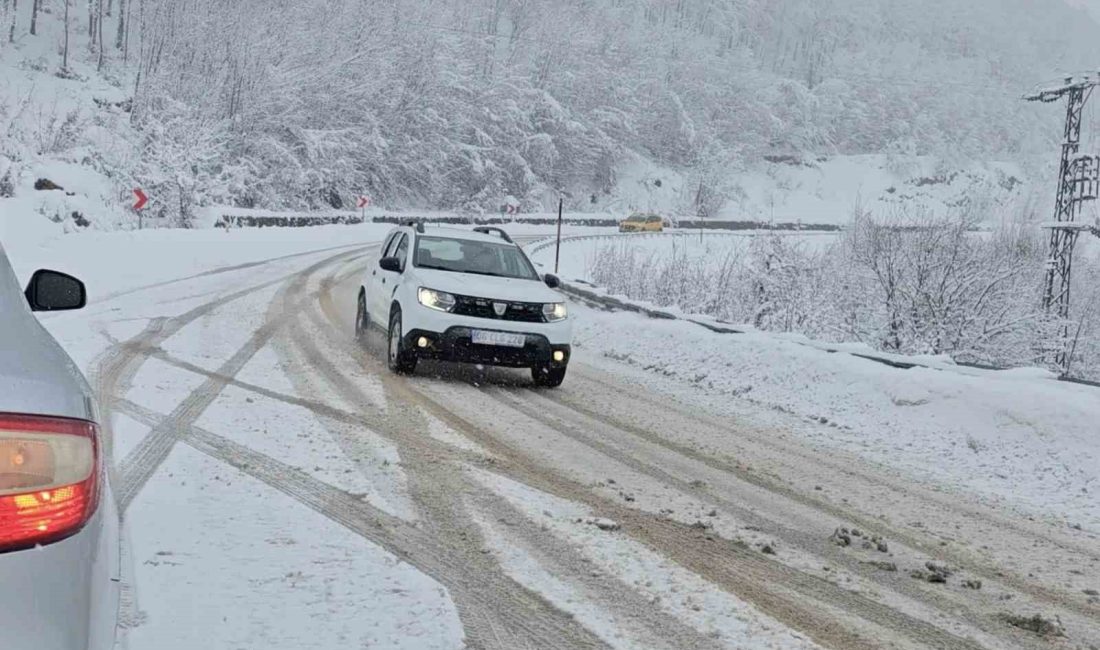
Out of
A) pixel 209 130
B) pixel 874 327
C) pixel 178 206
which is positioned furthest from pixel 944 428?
pixel 209 130

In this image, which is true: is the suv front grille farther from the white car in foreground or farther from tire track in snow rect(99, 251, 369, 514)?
the white car in foreground

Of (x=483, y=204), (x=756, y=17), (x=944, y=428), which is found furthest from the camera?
(x=756, y=17)

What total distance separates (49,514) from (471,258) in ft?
30.4

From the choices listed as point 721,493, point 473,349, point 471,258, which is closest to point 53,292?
point 721,493

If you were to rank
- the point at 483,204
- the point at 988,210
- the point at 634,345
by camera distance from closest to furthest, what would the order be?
the point at 634,345 → the point at 988,210 → the point at 483,204

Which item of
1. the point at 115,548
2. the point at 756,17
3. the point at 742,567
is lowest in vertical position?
the point at 742,567

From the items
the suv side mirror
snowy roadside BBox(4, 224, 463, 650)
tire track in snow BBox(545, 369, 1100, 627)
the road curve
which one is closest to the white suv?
the road curve

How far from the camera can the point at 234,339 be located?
11.2 metres

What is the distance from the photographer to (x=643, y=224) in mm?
56500

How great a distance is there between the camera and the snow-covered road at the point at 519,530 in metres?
3.85

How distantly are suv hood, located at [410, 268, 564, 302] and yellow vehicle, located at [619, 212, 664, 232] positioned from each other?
46198mm

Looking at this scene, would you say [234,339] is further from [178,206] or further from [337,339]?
[178,206]

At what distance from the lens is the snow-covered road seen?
3854 millimetres

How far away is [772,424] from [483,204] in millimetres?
57154
